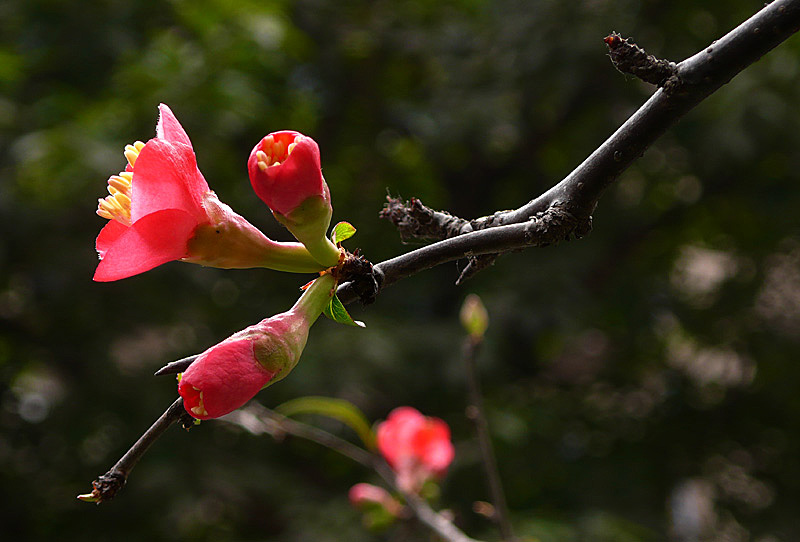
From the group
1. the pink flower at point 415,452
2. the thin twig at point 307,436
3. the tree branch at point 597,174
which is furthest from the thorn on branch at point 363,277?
the pink flower at point 415,452

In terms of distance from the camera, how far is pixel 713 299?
3236 millimetres

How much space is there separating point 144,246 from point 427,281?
2959 millimetres

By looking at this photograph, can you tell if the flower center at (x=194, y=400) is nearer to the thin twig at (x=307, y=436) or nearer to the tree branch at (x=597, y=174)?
the tree branch at (x=597, y=174)

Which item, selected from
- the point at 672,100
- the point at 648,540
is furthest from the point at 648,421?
the point at 672,100

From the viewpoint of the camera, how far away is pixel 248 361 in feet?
1.01

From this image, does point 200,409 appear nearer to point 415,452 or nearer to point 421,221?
point 421,221

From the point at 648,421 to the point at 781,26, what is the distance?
3.05m

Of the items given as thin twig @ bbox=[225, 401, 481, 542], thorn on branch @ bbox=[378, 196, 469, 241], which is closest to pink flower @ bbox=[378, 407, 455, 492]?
thin twig @ bbox=[225, 401, 481, 542]

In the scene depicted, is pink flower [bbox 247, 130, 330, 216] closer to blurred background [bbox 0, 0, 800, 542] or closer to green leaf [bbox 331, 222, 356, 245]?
green leaf [bbox 331, 222, 356, 245]

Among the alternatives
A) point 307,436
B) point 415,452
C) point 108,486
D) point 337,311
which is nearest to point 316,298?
point 337,311

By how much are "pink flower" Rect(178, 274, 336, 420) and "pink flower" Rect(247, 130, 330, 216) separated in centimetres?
5

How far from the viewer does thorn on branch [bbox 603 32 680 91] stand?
1.05 ft

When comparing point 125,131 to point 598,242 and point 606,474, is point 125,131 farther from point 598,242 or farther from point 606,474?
point 606,474

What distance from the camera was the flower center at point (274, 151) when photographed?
1.02ft
